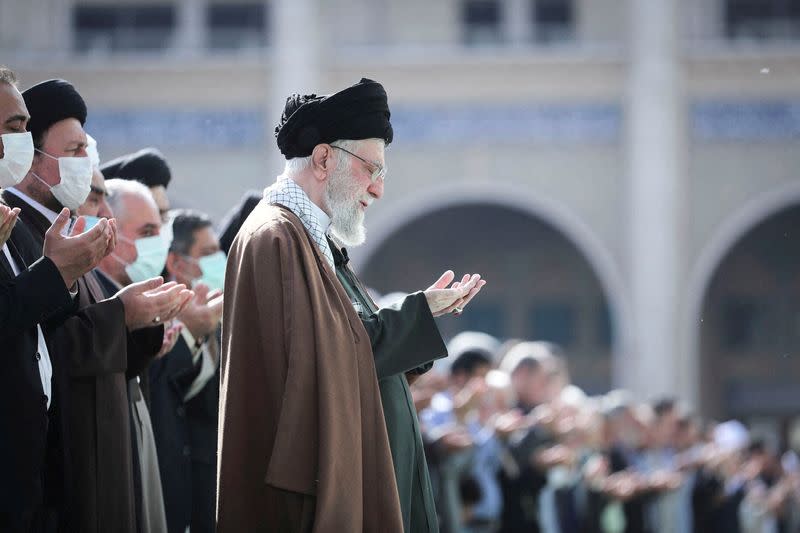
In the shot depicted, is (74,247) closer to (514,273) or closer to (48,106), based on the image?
(48,106)

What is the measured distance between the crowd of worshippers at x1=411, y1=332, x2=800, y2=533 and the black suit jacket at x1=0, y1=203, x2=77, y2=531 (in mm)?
3727

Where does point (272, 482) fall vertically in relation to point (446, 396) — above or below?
above

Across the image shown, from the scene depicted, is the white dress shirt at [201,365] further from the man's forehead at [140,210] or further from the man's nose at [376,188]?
the man's nose at [376,188]

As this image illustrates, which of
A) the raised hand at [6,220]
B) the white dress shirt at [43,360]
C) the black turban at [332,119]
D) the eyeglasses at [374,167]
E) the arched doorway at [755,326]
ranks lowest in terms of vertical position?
the arched doorway at [755,326]

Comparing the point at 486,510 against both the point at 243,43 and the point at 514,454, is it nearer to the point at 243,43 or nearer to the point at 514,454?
the point at 514,454

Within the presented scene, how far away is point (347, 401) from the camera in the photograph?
10.9 feet

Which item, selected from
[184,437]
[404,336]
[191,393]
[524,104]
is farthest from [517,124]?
[404,336]

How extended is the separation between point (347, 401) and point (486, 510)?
4.29 m

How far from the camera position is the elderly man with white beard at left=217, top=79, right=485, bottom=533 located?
10.7ft

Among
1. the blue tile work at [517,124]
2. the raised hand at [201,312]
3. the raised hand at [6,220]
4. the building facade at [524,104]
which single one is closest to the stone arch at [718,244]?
the building facade at [524,104]

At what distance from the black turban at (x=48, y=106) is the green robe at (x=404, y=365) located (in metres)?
0.87

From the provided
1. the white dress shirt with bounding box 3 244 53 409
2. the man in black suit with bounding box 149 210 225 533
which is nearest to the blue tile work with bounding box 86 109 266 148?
the man in black suit with bounding box 149 210 225 533

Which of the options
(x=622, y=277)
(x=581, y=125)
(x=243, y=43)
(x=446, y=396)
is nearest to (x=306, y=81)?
(x=243, y=43)

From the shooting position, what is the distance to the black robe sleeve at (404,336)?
352 centimetres
